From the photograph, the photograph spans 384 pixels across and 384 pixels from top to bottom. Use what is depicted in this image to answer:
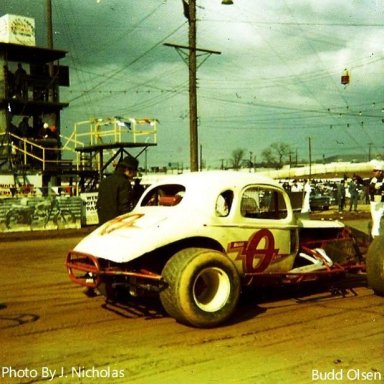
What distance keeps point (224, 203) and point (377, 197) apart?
5.32 m

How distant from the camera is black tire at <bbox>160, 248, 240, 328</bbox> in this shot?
231 inches

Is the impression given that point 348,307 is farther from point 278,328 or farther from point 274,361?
point 274,361

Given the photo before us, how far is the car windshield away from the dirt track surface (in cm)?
138

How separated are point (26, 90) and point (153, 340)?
1023 inches

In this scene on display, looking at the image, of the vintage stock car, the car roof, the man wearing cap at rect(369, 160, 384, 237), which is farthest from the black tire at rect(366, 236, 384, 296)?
the man wearing cap at rect(369, 160, 384, 237)

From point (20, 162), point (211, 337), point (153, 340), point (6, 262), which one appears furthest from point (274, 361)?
point (20, 162)

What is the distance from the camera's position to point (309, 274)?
719cm

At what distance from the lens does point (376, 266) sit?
7371 millimetres

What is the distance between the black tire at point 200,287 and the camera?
5863 mm

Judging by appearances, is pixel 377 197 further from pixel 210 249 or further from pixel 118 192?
pixel 210 249

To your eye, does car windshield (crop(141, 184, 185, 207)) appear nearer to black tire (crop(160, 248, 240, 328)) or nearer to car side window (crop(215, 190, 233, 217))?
car side window (crop(215, 190, 233, 217))

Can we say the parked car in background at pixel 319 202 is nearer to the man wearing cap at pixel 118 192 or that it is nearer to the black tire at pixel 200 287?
the man wearing cap at pixel 118 192

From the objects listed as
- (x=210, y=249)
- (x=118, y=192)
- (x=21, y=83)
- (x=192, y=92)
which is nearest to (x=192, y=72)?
(x=192, y=92)

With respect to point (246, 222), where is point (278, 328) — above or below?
below
